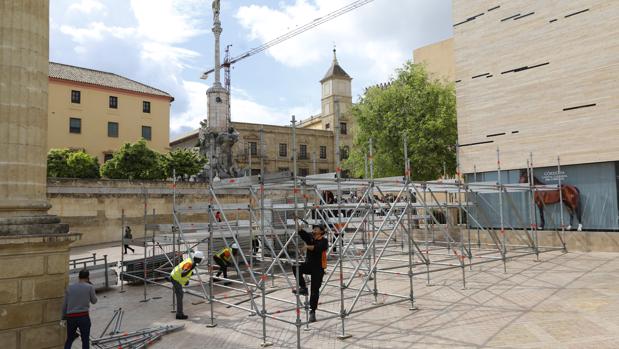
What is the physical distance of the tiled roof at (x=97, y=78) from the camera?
3947 centimetres

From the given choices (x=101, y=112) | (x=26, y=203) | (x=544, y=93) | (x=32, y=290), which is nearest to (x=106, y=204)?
(x=26, y=203)

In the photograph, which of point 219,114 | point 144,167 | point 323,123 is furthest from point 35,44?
point 323,123

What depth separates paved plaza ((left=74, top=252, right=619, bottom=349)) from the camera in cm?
736

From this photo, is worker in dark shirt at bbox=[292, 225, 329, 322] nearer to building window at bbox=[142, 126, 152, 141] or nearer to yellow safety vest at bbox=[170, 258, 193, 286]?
yellow safety vest at bbox=[170, 258, 193, 286]

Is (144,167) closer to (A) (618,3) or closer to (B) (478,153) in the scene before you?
(B) (478,153)

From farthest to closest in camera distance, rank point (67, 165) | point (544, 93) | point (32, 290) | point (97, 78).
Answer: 1. point (97, 78)
2. point (67, 165)
3. point (544, 93)
4. point (32, 290)

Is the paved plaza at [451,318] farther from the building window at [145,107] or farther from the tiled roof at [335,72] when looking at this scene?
the tiled roof at [335,72]

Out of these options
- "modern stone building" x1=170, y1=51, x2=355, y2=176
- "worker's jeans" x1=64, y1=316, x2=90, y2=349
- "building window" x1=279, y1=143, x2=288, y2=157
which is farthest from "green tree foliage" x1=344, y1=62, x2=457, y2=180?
"building window" x1=279, y1=143, x2=288, y2=157

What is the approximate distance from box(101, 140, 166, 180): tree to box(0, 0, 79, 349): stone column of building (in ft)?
83.4

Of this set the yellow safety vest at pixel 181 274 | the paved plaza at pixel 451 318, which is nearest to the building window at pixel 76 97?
the paved plaza at pixel 451 318

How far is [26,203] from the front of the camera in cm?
725

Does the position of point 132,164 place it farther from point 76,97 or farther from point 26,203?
A: point 26,203

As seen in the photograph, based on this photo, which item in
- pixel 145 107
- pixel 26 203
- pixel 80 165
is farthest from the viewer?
pixel 145 107

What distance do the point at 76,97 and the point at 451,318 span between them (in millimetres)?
39027
